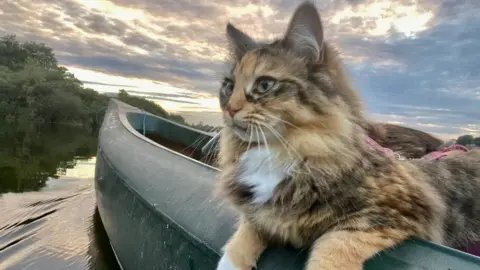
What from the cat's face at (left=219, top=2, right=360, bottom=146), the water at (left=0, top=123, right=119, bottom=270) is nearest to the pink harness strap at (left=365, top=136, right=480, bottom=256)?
the cat's face at (left=219, top=2, right=360, bottom=146)

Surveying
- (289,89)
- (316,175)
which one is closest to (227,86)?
(289,89)

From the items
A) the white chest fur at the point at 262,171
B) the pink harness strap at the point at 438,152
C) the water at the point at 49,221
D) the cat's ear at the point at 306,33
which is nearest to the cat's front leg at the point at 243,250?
the white chest fur at the point at 262,171

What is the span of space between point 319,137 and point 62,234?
344cm

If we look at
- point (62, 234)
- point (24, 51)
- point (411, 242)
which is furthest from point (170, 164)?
point (24, 51)

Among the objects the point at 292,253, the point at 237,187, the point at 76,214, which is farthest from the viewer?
the point at 76,214

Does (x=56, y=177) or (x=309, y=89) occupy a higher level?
(x=309, y=89)

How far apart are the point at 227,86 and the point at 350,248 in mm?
784

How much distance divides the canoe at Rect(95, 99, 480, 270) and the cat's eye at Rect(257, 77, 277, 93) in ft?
1.24

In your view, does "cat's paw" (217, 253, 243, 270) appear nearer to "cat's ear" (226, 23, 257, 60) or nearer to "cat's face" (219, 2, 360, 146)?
"cat's face" (219, 2, 360, 146)

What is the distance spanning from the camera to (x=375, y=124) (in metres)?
1.63

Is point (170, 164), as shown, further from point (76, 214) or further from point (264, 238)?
point (76, 214)

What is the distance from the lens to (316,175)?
127 cm

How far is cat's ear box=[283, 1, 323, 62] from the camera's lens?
4.46 feet

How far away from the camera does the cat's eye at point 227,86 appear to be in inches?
61.5
